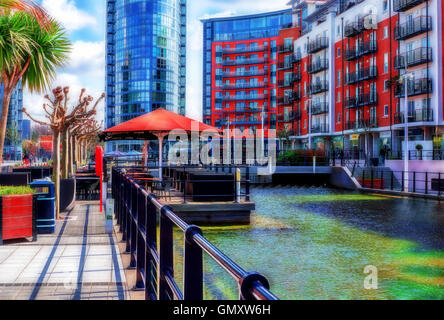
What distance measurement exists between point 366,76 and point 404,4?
869 cm

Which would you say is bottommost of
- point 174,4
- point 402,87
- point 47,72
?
point 47,72

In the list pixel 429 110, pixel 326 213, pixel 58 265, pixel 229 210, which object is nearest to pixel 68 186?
pixel 229 210

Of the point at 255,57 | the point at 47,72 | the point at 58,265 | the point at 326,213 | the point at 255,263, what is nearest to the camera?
the point at 58,265

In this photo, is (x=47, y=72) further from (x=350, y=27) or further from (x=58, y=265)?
(x=350, y=27)

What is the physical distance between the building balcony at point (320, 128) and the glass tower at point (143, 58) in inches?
2017

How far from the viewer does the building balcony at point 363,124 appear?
48.2 metres

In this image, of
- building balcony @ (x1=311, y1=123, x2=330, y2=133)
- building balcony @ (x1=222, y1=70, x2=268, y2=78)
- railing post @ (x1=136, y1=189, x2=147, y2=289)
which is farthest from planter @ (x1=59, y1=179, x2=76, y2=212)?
building balcony @ (x1=222, y1=70, x2=268, y2=78)

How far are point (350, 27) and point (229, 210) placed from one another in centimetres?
4201

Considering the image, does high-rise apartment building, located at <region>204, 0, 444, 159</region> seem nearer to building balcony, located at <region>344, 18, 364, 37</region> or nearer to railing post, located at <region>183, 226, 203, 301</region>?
building balcony, located at <region>344, 18, 364, 37</region>

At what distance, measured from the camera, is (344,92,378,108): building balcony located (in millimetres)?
49072

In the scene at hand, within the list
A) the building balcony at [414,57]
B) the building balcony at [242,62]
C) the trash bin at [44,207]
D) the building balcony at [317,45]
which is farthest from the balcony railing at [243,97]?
the trash bin at [44,207]

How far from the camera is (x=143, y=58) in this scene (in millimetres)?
107312

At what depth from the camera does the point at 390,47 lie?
152ft

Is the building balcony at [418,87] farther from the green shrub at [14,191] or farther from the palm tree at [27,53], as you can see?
the green shrub at [14,191]
